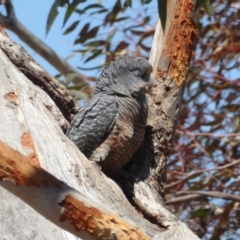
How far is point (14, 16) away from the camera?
4.89 metres

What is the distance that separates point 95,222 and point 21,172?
0.26 meters

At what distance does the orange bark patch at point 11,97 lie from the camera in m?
2.78

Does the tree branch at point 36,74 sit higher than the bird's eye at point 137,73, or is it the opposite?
the bird's eye at point 137,73

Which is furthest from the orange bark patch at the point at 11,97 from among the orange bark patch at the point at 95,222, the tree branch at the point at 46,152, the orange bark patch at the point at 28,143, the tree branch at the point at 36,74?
the orange bark patch at the point at 95,222

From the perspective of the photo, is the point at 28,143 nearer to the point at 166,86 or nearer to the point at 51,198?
the point at 51,198

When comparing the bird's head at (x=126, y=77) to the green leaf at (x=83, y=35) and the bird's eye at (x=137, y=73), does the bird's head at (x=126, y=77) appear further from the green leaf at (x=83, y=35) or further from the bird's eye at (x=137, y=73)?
the green leaf at (x=83, y=35)

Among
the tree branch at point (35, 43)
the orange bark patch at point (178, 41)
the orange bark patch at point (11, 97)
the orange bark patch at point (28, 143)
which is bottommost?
the orange bark patch at point (28, 143)

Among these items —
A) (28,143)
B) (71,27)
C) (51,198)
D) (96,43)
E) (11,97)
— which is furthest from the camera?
(96,43)

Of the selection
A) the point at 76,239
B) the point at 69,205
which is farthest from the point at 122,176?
the point at 69,205

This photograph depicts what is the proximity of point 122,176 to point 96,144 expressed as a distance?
0.19m

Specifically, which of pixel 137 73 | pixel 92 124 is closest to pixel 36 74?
pixel 92 124

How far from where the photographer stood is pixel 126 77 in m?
3.31

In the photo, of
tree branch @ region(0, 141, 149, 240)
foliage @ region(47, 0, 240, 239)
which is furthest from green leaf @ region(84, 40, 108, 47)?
tree branch @ region(0, 141, 149, 240)

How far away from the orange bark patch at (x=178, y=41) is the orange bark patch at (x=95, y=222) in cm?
119
